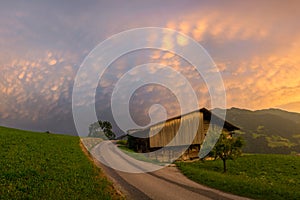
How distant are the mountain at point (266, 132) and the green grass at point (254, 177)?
40.1 meters

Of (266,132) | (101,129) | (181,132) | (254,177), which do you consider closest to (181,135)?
(181,132)

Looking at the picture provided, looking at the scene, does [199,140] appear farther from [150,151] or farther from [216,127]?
[150,151]

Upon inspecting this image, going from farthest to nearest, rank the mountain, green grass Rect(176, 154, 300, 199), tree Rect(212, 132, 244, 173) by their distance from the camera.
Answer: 1. the mountain
2. tree Rect(212, 132, 244, 173)
3. green grass Rect(176, 154, 300, 199)

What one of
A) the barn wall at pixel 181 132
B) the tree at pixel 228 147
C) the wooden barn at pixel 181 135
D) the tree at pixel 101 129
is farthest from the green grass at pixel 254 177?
the tree at pixel 101 129

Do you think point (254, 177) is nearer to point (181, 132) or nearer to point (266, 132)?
point (181, 132)

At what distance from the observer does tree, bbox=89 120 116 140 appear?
17935cm

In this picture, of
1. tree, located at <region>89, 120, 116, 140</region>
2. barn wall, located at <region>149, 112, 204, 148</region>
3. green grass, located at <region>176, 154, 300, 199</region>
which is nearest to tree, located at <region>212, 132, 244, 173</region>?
green grass, located at <region>176, 154, 300, 199</region>

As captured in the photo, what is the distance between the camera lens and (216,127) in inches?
2179

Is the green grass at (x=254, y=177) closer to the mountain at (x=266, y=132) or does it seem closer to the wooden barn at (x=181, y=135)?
the wooden barn at (x=181, y=135)

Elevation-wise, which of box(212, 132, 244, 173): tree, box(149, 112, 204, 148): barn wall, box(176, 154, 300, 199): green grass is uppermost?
box(149, 112, 204, 148): barn wall

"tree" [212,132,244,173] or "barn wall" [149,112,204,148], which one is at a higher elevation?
"barn wall" [149,112,204,148]

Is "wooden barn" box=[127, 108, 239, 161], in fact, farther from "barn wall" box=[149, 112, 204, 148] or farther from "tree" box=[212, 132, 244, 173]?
"tree" box=[212, 132, 244, 173]

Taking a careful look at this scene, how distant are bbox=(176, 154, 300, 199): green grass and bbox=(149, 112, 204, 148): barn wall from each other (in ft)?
34.5

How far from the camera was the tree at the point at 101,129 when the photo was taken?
179350 millimetres
